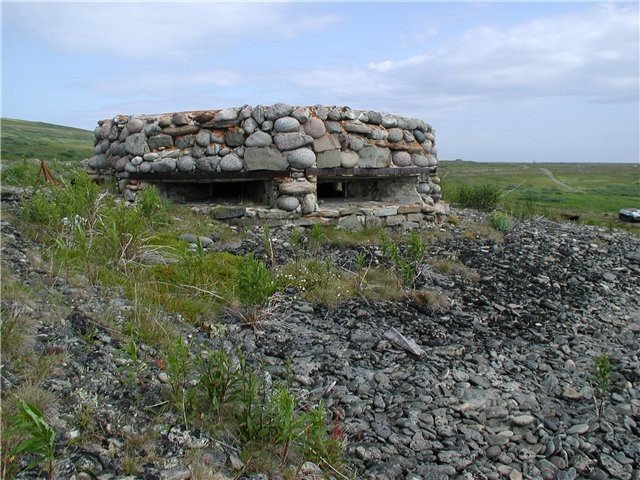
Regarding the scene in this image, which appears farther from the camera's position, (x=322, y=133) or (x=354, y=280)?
(x=322, y=133)

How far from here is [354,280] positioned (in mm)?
5793

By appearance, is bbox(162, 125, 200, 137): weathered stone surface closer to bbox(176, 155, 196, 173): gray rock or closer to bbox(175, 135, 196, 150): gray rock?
bbox(175, 135, 196, 150): gray rock

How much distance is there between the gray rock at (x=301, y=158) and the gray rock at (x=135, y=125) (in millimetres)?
2666

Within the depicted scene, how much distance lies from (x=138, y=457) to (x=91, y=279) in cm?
236

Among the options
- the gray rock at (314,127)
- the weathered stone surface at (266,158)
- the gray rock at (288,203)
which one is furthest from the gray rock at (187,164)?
the gray rock at (314,127)

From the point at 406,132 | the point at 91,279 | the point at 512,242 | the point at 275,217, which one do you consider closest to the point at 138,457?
the point at 91,279

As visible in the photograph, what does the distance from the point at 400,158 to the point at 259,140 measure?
263cm

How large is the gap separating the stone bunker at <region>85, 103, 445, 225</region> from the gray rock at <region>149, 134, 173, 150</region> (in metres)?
0.02

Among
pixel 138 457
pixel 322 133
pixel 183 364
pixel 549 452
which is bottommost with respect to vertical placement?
pixel 549 452

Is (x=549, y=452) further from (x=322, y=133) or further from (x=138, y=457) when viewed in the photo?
(x=322, y=133)

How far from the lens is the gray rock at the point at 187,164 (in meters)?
8.22

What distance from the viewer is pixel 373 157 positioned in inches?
342

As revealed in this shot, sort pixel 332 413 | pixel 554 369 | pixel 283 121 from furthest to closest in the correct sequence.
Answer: pixel 283 121
pixel 554 369
pixel 332 413

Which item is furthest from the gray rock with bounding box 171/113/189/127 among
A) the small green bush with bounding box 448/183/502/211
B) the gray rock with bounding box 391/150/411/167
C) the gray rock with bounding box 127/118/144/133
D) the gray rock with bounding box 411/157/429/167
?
the small green bush with bounding box 448/183/502/211
